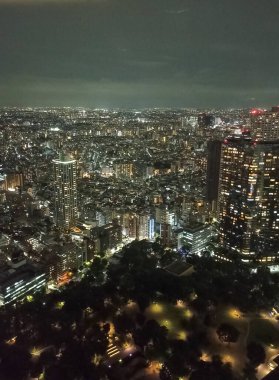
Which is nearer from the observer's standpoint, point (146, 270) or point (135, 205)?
point (146, 270)

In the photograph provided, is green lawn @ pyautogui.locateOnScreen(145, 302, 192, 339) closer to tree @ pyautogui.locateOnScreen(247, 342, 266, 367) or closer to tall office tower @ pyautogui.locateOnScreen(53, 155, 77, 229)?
tree @ pyautogui.locateOnScreen(247, 342, 266, 367)

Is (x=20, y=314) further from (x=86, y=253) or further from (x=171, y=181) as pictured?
(x=171, y=181)

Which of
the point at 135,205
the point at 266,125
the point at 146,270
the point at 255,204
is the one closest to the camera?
the point at 146,270

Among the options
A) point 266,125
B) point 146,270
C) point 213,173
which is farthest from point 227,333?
point 266,125

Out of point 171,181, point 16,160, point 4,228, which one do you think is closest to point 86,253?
point 4,228

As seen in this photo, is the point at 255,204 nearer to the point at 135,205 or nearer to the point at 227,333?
the point at 227,333

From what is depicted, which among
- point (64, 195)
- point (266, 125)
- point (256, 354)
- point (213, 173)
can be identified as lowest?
point (256, 354)
